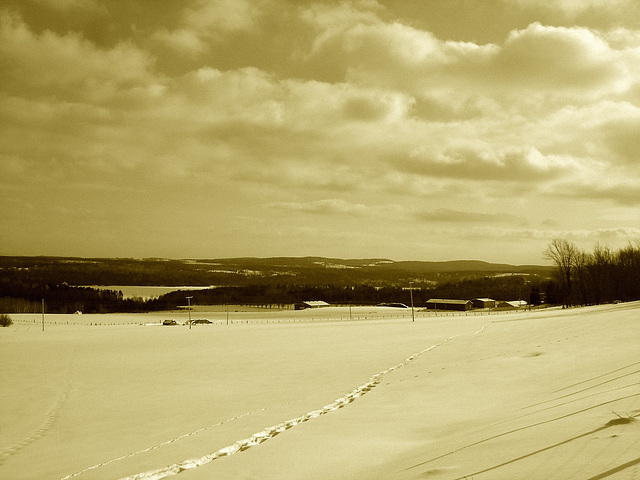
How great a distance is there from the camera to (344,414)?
11461mm

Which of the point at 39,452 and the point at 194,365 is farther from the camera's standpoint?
the point at 194,365

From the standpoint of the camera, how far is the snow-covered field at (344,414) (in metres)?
6.53

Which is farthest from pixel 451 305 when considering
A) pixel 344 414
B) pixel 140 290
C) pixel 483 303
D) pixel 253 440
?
pixel 140 290

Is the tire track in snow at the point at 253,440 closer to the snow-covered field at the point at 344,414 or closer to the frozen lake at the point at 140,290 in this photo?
the snow-covered field at the point at 344,414

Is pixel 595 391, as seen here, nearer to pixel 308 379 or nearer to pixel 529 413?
pixel 529 413

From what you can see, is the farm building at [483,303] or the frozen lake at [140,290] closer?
the farm building at [483,303]

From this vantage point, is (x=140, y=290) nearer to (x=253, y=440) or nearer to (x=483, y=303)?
(x=483, y=303)

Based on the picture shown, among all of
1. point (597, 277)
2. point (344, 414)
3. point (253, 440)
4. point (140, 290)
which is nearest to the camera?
point (253, 440)

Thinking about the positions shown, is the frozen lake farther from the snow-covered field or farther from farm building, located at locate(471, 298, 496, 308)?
the snow-covered field

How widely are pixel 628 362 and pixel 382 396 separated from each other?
6345mm

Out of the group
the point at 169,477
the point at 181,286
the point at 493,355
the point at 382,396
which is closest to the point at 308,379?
the point at 382,396

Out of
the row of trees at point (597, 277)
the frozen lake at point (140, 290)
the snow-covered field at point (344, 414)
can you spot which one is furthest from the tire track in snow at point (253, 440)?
the frozen lake at point (140, 290)

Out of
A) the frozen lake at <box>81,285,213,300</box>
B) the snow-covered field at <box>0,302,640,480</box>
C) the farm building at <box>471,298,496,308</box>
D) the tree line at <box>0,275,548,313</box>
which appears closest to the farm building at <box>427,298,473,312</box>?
the farm building at <box>471,298,496,308</box>

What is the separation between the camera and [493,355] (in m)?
19.1
